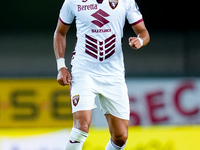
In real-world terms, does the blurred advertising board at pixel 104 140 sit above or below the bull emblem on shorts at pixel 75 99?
below

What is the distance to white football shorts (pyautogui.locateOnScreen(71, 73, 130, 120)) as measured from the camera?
4.23 metres

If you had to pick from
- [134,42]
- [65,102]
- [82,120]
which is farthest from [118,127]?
[65,102]

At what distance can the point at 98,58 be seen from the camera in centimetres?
435

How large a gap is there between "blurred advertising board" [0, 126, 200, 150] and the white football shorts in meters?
1.57

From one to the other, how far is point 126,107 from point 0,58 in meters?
Result: 5.17

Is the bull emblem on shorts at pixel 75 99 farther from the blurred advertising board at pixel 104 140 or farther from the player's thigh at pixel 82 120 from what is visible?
the blurred advertising board at pixel 104 140

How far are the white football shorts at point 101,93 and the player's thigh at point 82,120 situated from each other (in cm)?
4

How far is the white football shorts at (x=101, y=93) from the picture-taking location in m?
4.23

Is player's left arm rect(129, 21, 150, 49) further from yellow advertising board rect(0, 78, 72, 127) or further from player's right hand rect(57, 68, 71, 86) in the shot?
yellow advertising board rect(0, 78, 72, 127)

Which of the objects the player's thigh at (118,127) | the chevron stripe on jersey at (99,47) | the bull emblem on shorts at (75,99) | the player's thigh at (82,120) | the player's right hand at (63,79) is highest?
the chevron stripe on jersey at (99,47)

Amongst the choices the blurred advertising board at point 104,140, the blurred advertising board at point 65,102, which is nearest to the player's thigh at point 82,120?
the blurred advertising board at point 104,140

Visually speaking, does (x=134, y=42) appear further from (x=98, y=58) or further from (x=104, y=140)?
(x=104, y=140)

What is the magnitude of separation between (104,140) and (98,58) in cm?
185

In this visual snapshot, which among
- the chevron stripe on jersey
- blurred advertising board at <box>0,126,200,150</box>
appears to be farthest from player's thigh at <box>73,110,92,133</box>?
blurred advertising board at <box>0,126,200,150</box>
